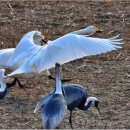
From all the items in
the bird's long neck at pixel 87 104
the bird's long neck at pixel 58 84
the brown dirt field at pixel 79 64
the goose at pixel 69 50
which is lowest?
the brown dirt field at pixel 79 64

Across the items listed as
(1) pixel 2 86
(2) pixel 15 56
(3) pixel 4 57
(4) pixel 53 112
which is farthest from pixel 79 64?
(4) pixel 53 112

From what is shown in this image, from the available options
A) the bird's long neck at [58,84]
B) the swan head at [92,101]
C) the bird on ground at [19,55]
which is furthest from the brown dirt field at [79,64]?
the bird's long neck at [58,84]

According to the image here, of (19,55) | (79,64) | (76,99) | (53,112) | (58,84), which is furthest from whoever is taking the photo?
(79,64)

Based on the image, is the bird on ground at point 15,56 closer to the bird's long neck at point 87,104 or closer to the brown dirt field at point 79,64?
the brown dirt field at point 79,64

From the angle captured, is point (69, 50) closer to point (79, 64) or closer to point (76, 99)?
point (76, 99)

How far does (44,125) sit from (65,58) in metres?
1.10

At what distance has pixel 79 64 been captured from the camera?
404 inches

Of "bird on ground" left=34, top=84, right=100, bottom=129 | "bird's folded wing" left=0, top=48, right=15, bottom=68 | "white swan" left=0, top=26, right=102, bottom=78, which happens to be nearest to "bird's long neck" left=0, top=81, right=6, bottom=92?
"white swan" left=0, top=26, right=102, bottom=78

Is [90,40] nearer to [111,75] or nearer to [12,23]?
[111,75]

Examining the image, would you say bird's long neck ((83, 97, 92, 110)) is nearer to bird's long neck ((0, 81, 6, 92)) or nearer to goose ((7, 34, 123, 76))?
goose ((7, 34, 123, 76))

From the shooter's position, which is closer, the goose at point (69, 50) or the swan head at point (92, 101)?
the goose at point (69, 50)

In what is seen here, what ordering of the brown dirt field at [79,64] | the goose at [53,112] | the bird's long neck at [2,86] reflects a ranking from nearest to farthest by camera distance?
the goose at [53,112] → the brown dirt field at [79,64] → the bird's long neck at [2,86]

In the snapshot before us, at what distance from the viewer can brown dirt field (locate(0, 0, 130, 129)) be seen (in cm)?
806

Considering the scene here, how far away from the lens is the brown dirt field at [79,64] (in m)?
8.06
